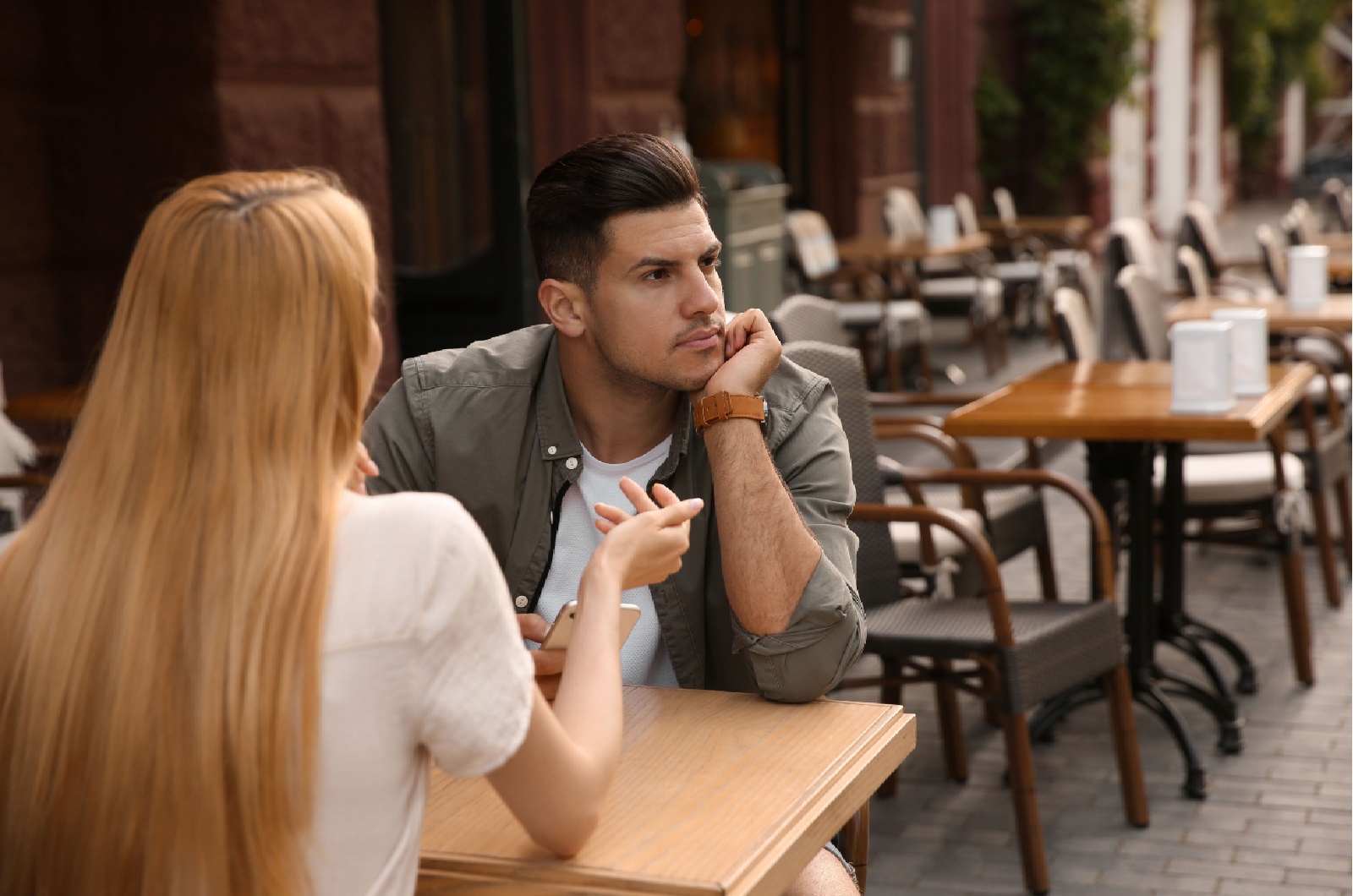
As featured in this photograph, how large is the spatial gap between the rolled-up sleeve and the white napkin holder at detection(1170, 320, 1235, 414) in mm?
1697

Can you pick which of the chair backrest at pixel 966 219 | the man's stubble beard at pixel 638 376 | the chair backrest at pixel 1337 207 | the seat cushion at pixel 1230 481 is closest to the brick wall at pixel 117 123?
the seat cushion at pixel 1230 481

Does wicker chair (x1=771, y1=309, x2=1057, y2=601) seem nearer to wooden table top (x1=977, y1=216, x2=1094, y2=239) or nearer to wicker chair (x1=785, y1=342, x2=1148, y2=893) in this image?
wicker chair (x1=785, y1=342, x2=1148, y2=893)

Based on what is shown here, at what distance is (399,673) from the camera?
1.36 m

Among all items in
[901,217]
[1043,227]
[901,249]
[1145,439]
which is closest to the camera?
[1145,439]

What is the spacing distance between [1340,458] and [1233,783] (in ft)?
5.60

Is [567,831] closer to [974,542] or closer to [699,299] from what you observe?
[699,299]

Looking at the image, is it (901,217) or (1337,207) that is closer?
(901,217)

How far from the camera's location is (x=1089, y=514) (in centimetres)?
360

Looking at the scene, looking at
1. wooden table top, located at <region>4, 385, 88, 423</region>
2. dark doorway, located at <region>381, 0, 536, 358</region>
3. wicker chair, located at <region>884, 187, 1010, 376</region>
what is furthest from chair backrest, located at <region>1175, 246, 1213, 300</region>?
wooden table top, located at <region>4, 385, 88, 423</region>

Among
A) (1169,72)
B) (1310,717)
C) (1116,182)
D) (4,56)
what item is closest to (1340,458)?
(1310,717)

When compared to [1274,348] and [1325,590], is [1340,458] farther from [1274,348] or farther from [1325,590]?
[1274,348]

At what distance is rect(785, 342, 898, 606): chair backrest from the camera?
11.5ft

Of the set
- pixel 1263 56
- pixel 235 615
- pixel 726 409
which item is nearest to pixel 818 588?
pixel 726 409

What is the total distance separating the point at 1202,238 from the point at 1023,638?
17.6 feet
